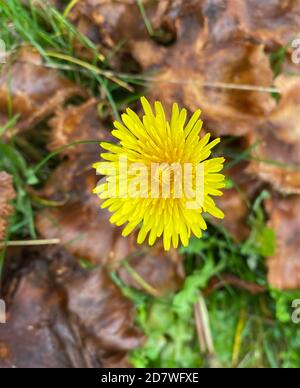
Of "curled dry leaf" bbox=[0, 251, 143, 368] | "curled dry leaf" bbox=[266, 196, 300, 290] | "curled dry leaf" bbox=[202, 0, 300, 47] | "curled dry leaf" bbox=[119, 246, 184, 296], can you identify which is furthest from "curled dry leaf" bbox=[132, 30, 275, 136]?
"curled dry leaf" bbox=[0, 251, 143, 368]

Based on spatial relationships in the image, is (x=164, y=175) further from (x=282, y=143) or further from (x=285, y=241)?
(x=285, y=241)

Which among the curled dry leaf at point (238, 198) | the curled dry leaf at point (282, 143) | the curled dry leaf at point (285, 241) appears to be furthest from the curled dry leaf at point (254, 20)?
the curled dry leaf at point (285, 241)

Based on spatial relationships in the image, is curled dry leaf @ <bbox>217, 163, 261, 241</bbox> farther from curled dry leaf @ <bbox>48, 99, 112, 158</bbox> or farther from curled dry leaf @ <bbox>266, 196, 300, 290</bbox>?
curled dry leaf @ <bbox>48, 99, 112, 158</bbox>

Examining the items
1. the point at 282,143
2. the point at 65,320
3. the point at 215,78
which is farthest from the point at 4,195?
the point at 282,143

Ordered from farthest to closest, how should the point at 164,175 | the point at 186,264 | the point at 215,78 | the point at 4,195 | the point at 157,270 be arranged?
the point at 186,264
the point at 157,270
the point at 215,78
the point at 4,195
the point at 164,175
